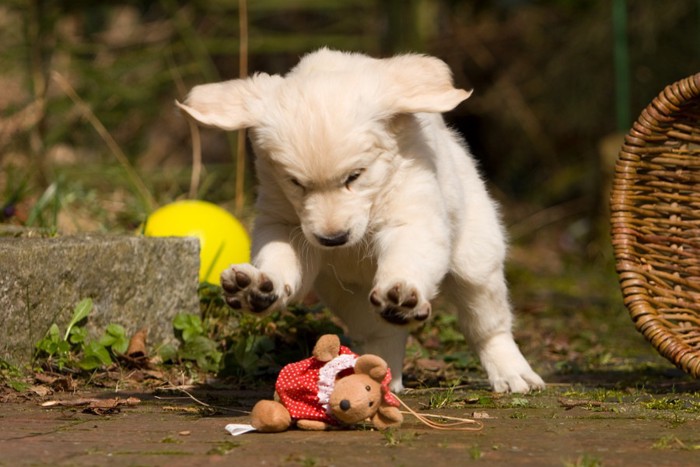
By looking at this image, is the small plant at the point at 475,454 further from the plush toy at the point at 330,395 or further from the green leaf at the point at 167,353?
the green leaf at the point at 167,353

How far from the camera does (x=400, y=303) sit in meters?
3.18

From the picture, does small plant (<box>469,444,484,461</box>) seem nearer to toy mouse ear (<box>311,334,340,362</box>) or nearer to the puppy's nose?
toy mouse ear (<box>311,334,340,362</box>)

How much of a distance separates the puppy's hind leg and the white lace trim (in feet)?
3.80

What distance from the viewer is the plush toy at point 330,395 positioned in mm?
3057

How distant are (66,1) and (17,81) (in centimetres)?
82

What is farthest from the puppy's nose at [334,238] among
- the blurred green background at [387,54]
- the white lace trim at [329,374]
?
the blurred green background at [387,54]

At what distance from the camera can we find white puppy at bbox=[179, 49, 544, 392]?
137 inches

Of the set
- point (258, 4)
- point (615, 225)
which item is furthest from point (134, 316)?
point (258, 4)

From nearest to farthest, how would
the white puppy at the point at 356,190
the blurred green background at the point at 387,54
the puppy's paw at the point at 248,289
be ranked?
the puppy's paw at the point at 248,289 → the white puppy at the point at 356,190 → the blurred green background at the point at 387,54

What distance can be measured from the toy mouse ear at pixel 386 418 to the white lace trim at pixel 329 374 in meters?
0.15

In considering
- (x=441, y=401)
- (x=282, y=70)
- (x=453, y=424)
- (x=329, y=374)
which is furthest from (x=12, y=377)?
(x=282, y=70)

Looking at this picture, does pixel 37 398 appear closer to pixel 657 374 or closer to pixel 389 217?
pixel 389 217

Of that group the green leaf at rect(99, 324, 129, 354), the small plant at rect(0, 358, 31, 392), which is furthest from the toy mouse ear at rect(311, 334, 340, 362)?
the green leaf at rect(99, 324, 129, 354)

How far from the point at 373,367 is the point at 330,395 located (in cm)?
15
